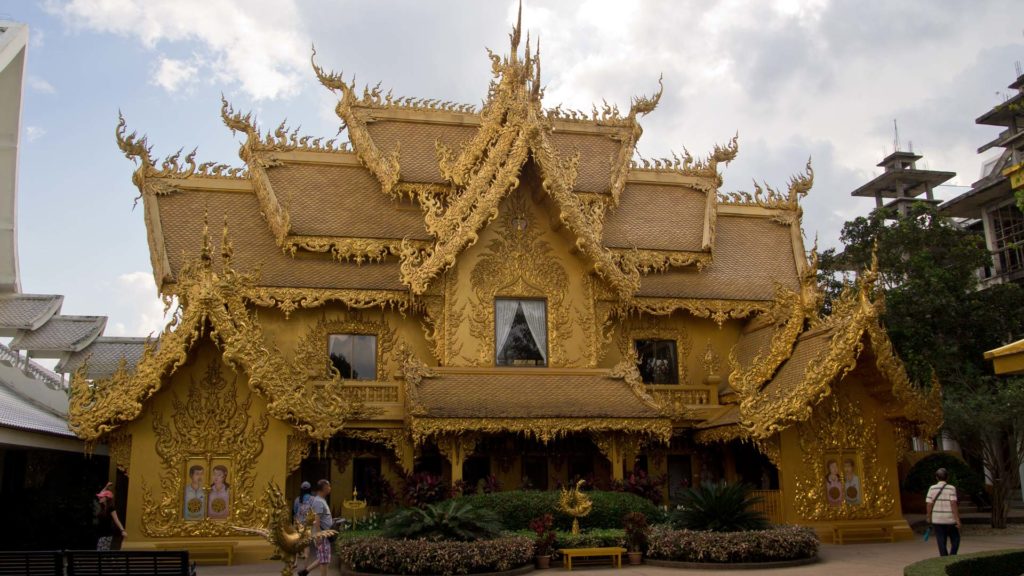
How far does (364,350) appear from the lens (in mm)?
16438

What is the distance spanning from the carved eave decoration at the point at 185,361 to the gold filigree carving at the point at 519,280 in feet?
12.3

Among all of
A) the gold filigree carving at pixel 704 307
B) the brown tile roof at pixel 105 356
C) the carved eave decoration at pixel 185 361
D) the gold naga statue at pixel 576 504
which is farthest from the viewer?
the brown tile roof at pixel 105 356

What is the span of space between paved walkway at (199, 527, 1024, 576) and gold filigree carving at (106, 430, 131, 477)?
6.91 ft

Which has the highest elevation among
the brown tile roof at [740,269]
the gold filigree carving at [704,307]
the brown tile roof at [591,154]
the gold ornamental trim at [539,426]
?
the brown tile roof at [591,154]

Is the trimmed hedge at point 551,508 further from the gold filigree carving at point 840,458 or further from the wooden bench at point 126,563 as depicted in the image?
the wooden bench at point 126,563

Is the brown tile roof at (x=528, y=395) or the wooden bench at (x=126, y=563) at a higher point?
the brown tile roof at (x=528, y=395)

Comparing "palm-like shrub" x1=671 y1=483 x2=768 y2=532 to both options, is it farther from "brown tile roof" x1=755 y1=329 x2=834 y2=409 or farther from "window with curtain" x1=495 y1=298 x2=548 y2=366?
"window with curtain" x1=495 y1=298 x2=548 y2=366

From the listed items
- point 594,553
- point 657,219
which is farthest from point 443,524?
point 657,219

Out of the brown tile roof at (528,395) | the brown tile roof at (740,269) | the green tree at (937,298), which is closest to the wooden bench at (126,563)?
the brown tile roof at (528,395)

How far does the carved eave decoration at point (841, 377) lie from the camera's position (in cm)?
1388

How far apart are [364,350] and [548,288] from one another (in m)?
3.57

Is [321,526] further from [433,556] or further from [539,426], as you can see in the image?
[539,426]

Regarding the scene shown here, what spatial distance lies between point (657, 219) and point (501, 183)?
4.45 meters

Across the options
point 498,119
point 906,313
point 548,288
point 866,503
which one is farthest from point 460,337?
point 906,313
